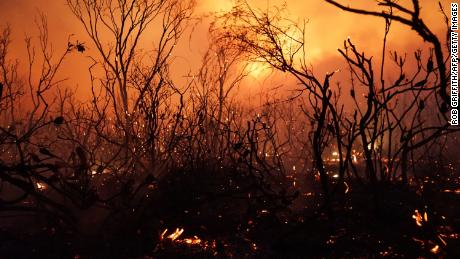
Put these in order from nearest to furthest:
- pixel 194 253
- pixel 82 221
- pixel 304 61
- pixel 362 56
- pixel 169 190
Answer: pixel 194 253, pixel 362 56, pixel 82 221, pixel 169 190, pixel 304 61

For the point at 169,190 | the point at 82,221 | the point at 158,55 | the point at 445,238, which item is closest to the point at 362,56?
the point at 445,238

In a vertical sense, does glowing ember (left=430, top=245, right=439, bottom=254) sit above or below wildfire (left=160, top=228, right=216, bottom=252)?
above

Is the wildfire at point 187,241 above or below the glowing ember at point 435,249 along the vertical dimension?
below

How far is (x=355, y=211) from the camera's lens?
278 inches

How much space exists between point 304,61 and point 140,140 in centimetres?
633

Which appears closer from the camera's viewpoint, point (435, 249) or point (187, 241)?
point (435, 249)

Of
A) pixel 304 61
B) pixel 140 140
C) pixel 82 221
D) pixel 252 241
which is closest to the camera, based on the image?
pixel 252 241

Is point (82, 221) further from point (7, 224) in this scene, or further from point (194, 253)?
point (7, 224)

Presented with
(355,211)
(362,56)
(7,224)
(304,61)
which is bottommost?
(7,224)

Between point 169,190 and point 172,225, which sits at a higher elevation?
point 169,190

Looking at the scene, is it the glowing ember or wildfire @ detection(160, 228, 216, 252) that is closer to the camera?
the glowing ember

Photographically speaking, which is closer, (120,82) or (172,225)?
(172,225)

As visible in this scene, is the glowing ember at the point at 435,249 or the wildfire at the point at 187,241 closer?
the glowing ember at the point at 435,249

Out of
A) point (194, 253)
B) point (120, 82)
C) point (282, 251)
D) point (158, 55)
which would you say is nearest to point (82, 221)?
point (194, 253)
